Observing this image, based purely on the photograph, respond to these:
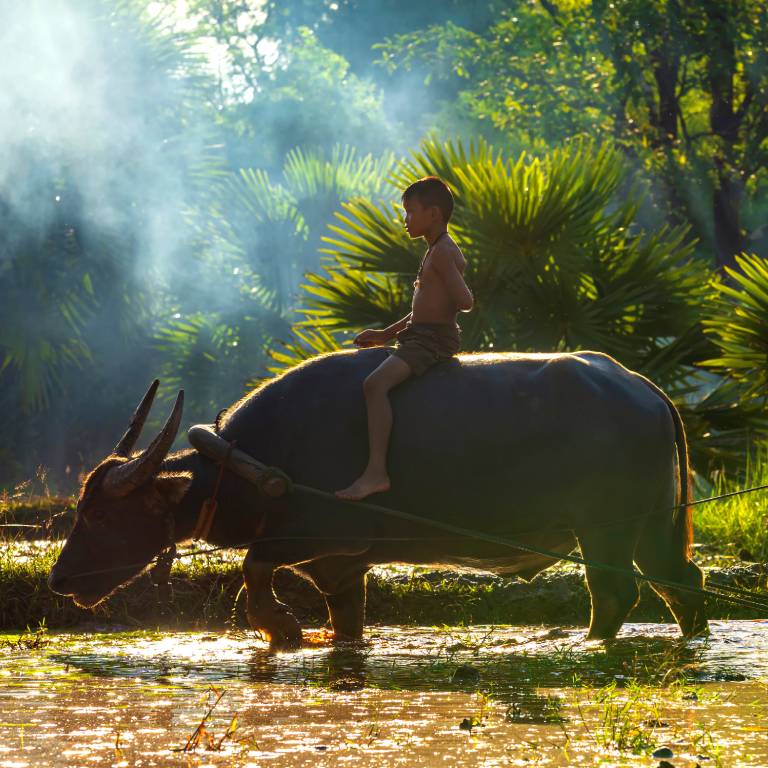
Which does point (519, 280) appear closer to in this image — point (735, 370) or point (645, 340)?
point (645, 340)

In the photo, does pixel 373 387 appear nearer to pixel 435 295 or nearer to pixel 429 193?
pixel 435 295

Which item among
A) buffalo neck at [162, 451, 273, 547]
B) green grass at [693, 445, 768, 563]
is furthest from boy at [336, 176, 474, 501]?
green grass at [693, 445, 768, 563]

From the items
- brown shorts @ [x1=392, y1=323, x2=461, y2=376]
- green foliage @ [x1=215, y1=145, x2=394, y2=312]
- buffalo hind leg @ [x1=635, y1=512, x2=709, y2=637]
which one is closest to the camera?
brown shorts @ [x1=392, y1=323, x2=461, y2=376]

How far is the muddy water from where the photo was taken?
3.17 meters

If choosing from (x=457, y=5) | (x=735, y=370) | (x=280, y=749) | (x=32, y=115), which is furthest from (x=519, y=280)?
(x=457, y=5)

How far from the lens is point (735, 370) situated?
34.0ft

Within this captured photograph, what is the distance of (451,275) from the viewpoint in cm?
551

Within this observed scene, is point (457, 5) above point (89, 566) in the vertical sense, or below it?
above

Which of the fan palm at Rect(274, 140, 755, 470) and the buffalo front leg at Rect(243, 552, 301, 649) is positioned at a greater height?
the fan palm at Rect(274, 140, 755, 470)

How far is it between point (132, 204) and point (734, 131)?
9923 mm

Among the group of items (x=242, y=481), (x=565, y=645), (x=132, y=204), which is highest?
(x=132, y=204)

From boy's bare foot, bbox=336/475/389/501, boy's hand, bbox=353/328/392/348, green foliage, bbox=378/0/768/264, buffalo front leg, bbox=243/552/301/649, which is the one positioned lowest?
buffalo front leg, bbox=243/552/301/649

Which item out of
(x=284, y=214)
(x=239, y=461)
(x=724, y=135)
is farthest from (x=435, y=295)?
(x=724, y=135)

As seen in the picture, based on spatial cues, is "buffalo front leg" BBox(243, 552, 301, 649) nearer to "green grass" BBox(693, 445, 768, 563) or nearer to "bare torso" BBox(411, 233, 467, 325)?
"bare torso" BBox(411, 233, 467, 325)
